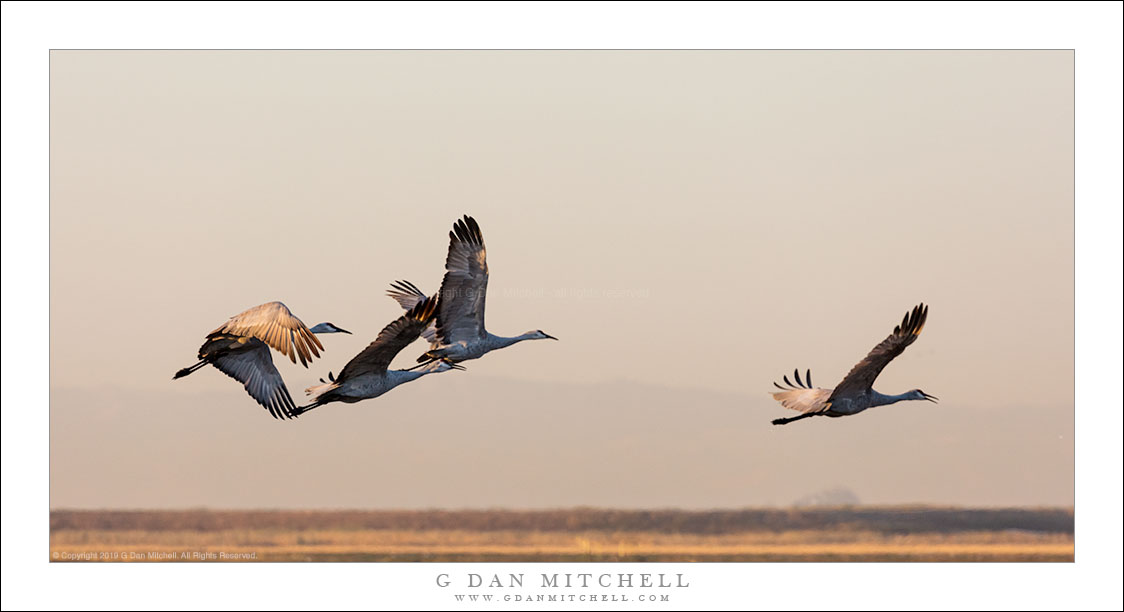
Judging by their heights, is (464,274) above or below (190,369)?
above

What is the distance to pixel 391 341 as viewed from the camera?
39.3 feet

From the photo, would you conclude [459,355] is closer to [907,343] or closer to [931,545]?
[907,343]

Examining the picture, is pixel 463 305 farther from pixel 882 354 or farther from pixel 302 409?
pixel 882 354

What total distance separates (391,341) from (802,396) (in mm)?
4647

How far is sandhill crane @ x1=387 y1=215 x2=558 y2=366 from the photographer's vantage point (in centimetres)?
1311

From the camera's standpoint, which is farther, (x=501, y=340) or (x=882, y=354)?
(x=501, y=340)

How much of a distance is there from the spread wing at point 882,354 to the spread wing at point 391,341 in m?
4.27

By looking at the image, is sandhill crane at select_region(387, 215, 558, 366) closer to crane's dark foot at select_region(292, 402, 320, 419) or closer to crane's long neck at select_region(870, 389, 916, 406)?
crane's dark foot at select_region(292, 402, 320, 419)

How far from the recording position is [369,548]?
15719 mm

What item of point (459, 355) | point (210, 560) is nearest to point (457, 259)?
point (459, 355)

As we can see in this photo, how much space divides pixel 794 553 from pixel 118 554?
824 centimetres

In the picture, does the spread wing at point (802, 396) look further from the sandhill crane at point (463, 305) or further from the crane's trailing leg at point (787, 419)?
the sandhill crane at point (463, 305)

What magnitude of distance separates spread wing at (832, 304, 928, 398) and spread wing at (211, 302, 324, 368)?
5.26 m

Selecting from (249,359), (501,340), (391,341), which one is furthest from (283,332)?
(501,340)
